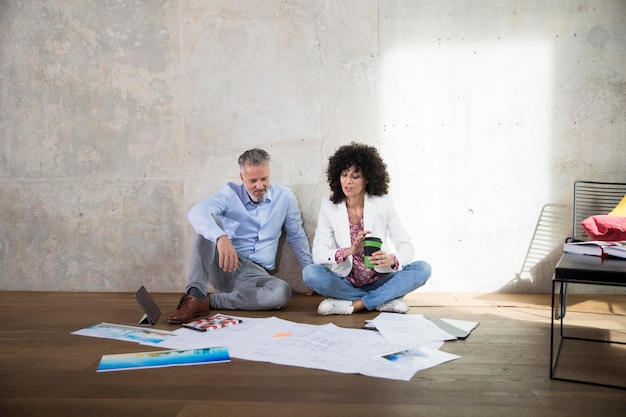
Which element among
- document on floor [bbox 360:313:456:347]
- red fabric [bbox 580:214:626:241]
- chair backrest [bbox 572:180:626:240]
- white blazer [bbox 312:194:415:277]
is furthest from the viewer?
chair backrest [bbox 572:180:626:240]

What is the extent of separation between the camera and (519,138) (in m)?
4.30

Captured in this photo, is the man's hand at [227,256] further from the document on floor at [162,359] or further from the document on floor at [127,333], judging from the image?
the document on floor at [162,359]

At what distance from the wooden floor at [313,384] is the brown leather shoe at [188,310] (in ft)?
0.23

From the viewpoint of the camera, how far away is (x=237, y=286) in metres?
3.90

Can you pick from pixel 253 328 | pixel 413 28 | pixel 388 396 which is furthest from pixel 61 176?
pixel 388 396

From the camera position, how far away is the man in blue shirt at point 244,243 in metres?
3.66

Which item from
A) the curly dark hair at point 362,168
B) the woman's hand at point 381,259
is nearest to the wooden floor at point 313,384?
the woman's hand at point 381,259

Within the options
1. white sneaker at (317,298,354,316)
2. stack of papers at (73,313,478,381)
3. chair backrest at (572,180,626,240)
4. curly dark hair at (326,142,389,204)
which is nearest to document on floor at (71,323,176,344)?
stack of papers at (73,313,478,381)

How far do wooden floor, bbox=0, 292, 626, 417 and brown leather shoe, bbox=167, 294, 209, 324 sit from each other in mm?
71

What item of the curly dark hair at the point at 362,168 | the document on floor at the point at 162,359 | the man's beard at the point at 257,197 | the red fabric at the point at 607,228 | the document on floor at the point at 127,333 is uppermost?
the curly dark hair at the point at 362,168

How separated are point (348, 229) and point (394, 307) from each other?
0.56 meters

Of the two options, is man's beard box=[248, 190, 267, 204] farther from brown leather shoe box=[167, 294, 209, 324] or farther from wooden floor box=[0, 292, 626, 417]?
wooden floor box=[0, 292, 626, 417]

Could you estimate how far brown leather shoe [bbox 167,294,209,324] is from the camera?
341 cm

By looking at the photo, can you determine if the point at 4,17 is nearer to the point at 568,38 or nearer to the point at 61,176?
the point at 61,176
